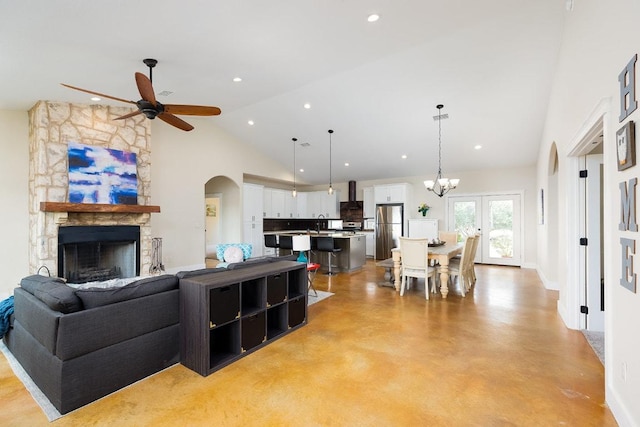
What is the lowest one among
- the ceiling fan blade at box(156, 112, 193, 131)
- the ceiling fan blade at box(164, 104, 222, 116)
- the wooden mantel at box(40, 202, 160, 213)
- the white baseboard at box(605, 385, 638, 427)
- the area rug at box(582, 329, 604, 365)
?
the area rug at box(582, 329, 604, 365)

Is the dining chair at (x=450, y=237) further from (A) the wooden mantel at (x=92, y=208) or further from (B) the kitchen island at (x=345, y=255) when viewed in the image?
(A) the wooden mantel at (x=92, y=208)

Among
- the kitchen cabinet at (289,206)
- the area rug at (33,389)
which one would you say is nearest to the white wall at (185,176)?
the kitchen cabinet at (289,206)

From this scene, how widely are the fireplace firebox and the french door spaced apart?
7.68 m

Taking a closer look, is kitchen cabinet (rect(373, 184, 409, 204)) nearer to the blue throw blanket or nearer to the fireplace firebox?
the fireplace firebox

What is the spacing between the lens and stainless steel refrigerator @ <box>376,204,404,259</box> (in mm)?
8844

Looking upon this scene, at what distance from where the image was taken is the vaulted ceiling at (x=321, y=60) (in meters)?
2.89

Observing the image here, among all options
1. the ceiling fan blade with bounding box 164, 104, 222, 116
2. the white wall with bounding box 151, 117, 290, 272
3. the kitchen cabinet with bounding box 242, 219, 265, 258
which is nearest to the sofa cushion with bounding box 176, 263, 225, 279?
the ceiling fan blade with bounding box 164, 104, 222, 116

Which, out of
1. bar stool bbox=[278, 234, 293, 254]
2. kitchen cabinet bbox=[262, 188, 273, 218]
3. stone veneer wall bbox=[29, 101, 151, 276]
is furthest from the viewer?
kitchen cabinet bbox=[262, 188, 273, 218]

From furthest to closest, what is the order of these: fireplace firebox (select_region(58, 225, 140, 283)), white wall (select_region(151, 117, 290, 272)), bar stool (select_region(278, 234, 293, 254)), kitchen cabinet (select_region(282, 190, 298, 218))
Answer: kitchen cabinet (select_region(282, 190, 298, 218)), bar stool (select_region(278, 234, 293, 254)), white wall (select_region(151, 117, 290, 272)), fireplace firebox (select_region(58, 225, 140, 283))

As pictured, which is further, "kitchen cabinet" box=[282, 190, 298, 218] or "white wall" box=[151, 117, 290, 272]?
"kitchen cabinet" box=[282, 190, 298, 218]

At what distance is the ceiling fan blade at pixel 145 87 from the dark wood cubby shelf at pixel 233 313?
1.90 metres

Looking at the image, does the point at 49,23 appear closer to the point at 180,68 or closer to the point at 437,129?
the point at 180,68

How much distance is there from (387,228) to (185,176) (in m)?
5.66

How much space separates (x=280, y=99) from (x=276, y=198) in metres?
4.26
